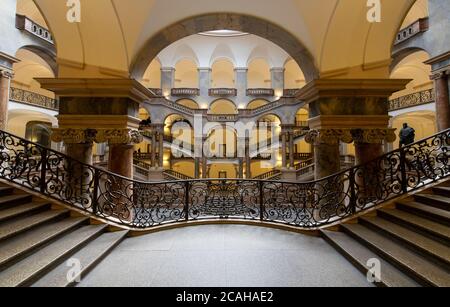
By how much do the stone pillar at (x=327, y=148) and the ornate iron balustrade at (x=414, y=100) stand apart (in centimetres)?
1207

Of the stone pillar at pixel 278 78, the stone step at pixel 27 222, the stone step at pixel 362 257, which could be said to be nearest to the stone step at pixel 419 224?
the stone step at pixel 362 257

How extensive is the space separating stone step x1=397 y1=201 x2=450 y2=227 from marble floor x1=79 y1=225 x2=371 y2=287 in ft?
5.21

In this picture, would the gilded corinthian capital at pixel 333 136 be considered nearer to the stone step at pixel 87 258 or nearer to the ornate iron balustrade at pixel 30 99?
the stone step at pixel 87 258

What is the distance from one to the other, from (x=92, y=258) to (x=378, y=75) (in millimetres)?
6732

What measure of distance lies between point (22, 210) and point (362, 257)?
553cm

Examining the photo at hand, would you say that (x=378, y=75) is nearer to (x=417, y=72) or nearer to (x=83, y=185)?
(x=83, y=185)

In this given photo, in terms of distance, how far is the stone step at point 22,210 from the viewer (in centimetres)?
352

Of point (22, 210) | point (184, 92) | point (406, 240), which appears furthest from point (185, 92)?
point (406, 240)

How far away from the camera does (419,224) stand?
349cm

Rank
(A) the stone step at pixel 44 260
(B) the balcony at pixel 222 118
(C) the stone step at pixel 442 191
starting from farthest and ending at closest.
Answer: (B) the balcony at pixel 222 118
(C) the stone step at pixel 442 191
(A) the stone step at pixel 44 260

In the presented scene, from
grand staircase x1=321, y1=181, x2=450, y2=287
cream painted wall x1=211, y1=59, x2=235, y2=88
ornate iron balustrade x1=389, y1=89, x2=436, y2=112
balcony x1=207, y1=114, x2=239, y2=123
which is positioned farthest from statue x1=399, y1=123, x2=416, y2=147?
cream painted wall x1=211, y1=59, x2=235, y2=88

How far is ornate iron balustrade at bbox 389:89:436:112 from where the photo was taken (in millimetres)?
13289

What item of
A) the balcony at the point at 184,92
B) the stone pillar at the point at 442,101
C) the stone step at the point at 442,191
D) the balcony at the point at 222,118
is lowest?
the stone step at the point at 442,191

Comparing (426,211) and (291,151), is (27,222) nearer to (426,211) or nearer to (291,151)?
(426,211)
